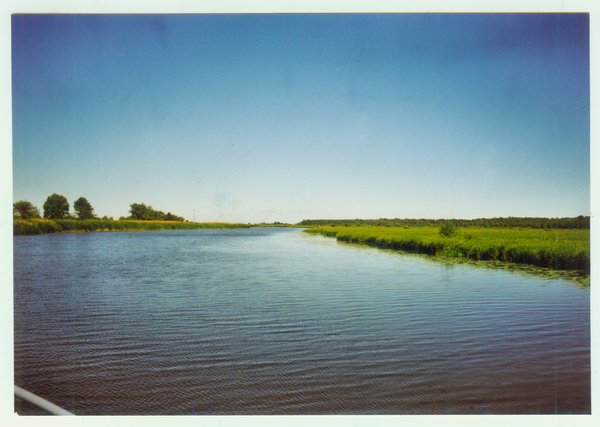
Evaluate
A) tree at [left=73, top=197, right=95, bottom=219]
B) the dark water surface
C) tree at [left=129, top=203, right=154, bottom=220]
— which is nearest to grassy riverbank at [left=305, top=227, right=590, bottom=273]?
the dark water surface

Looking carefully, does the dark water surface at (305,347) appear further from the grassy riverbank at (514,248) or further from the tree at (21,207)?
the grassy riverbank at (514,248)

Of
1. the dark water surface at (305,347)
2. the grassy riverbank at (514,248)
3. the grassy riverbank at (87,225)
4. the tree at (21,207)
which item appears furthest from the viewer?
the grassy riverbank at (87,225)

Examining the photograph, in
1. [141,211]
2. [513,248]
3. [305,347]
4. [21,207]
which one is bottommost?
[305,347]

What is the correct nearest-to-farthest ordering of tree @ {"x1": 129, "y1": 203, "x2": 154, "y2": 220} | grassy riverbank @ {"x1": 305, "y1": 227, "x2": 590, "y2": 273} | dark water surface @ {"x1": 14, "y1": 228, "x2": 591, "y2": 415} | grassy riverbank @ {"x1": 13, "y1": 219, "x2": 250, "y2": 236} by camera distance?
dark water surface @ {"x1": 14, "y1": 228, "x2": 591, "y2": 415}, grassy riverbank @ {"x1": 305, "y1": 227, "x2": 590, "y2": 273}, grassy riverbank @ {"x1": 13, "y1": 219, "x2": 250, "y2": 236}, tree @ {"x1": 129, "y1": 203, "x2": 154, "y2": 220}

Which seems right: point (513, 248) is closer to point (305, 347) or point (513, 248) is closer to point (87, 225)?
point (305, 347)

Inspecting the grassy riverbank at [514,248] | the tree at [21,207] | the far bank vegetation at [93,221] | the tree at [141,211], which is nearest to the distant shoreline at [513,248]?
the grassy riverbank at [514,248]

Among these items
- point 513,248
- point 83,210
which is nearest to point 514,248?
point 513,248

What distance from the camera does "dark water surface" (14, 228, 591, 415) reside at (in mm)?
3850

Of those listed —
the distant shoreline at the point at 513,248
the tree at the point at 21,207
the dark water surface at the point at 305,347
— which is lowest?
the dark water surface at the point at 305,347

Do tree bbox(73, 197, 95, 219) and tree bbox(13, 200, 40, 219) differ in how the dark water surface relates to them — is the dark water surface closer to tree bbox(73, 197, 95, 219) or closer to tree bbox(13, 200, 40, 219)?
tree bbox(13, 200, 40, 219)

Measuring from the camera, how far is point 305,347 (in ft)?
16.7

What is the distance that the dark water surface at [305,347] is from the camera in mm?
3850
